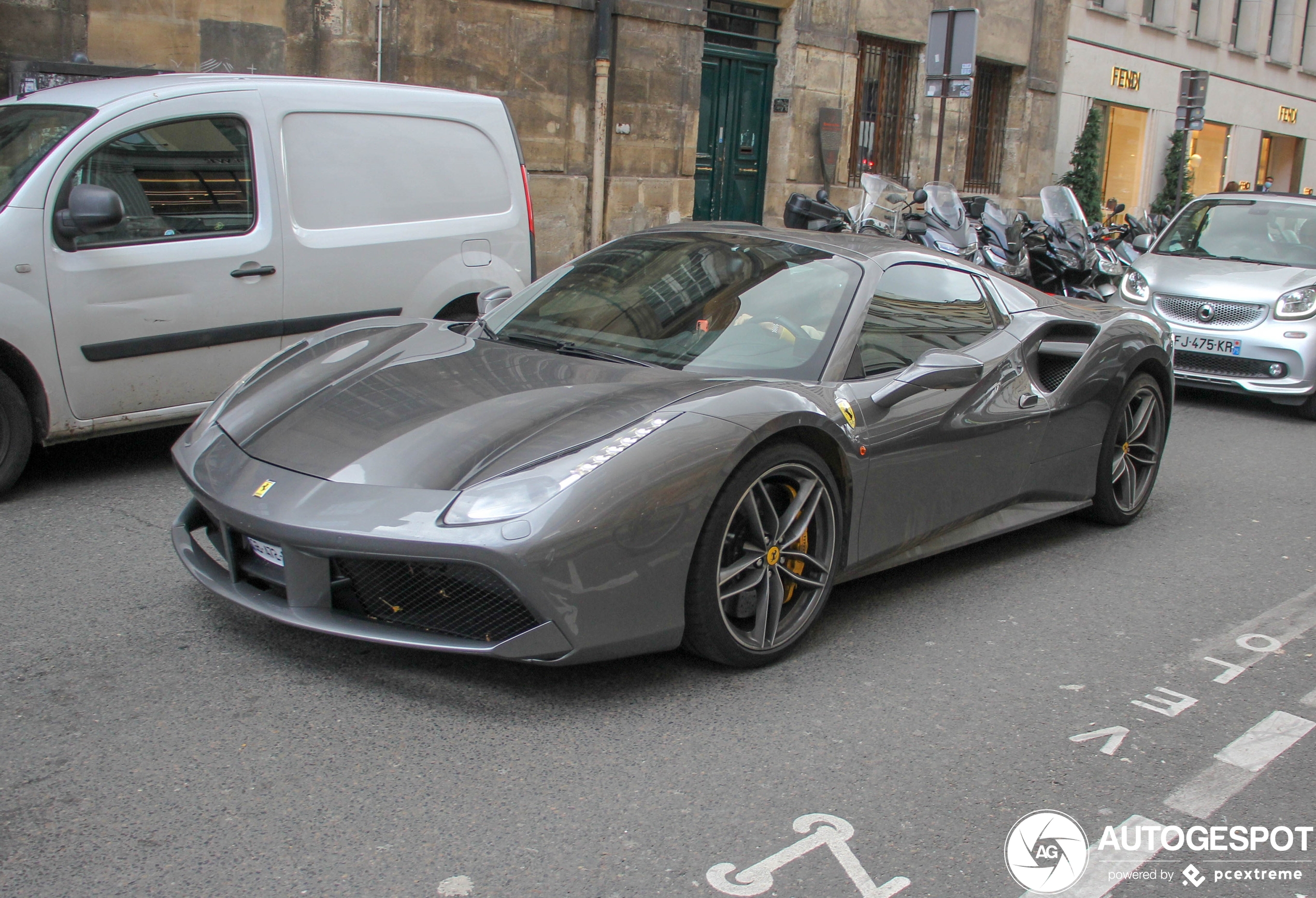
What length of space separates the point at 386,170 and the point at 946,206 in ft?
26.4

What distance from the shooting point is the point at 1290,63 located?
32906mm

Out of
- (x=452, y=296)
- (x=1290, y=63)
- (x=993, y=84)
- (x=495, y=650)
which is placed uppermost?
(x=1290, y=63)

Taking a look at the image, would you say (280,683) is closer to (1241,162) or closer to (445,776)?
(445,776)

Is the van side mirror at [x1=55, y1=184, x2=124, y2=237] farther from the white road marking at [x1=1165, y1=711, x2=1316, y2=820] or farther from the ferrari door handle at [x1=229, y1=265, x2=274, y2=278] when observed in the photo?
the white road marking at [x1=1165, y1=711, x2=1316, y2=820]

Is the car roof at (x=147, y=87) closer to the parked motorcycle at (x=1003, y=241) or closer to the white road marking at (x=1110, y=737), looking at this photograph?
the white road marking at (x=1110, y=737)

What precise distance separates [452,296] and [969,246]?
7.56m

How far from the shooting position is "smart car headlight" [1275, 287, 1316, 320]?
28.9 feet

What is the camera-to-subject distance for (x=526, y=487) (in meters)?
3.20

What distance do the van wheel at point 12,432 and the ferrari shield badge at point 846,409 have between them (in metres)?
3.34

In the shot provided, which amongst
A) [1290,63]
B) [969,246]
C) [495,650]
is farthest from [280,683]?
[1290,63]

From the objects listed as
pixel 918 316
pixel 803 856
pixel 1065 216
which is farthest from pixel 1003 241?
pixel 803 856

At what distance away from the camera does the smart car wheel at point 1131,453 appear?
211 inches

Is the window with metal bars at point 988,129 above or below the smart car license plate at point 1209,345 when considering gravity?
above

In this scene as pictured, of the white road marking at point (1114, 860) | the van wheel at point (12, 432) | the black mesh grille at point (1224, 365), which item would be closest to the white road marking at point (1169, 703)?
the white road marking at point (1114, 860)
